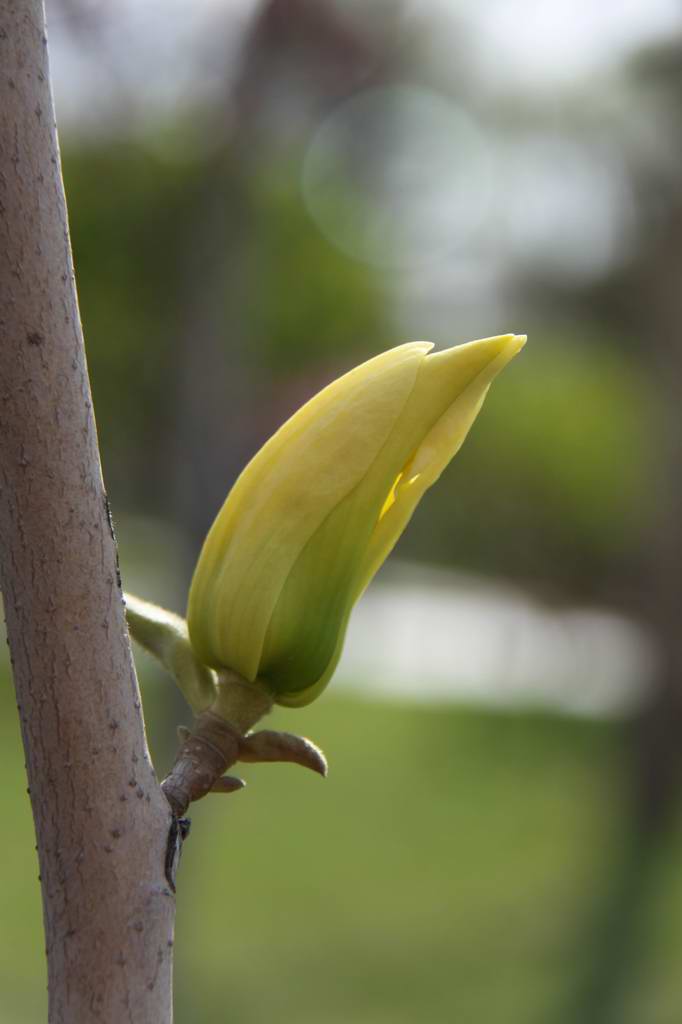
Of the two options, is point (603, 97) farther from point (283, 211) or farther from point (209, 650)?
point (209, 650)

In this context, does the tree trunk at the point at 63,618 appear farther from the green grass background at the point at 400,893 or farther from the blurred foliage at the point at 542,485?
the blurred foliage at the point at 542,485

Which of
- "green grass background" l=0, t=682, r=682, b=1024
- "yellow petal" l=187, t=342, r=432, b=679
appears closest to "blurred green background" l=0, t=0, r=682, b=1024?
"green grass background" l=0, t=682, r=682, b=1024

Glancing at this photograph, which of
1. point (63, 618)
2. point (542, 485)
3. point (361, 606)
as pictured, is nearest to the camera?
point (63, 618)

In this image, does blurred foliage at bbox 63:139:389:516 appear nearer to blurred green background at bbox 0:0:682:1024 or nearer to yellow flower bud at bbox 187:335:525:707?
blurred green background at bbox 0:0:682:1024

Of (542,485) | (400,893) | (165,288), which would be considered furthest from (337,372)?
(400,893)

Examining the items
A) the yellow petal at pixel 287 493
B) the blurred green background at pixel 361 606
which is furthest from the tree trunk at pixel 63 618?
the blurred green background at pixel 361 606

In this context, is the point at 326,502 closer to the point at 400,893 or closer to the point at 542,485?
the point at 400,893
